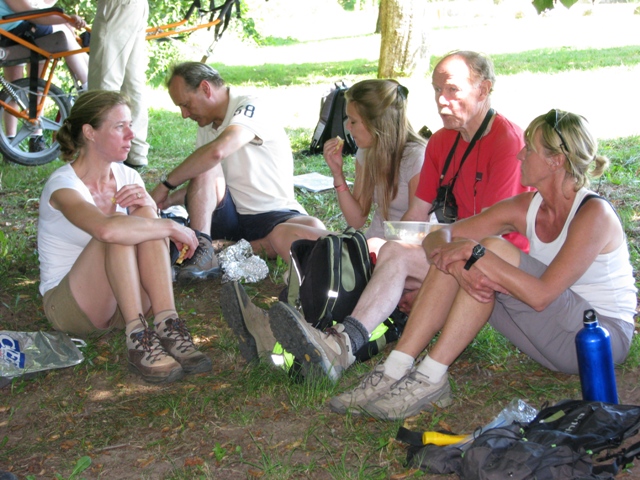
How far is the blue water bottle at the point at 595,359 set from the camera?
8.04ft

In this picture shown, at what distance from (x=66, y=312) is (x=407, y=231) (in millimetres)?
1620

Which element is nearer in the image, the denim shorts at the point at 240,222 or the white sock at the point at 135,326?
the white sock at the point at 135,326

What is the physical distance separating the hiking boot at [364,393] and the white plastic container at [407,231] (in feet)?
2.16

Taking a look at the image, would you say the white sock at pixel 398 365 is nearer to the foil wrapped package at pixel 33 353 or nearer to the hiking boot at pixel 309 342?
the hiking boot at pixel 309 342

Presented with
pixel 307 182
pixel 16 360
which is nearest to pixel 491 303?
pixel 16 360

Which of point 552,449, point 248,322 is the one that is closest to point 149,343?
point 248,322

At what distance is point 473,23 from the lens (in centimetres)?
2305

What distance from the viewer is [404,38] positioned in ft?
34.9

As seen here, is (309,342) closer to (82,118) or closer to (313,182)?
(82,118)

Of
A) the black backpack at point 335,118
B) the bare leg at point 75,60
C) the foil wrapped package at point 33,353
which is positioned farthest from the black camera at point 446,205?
the bare leg at point 75,60

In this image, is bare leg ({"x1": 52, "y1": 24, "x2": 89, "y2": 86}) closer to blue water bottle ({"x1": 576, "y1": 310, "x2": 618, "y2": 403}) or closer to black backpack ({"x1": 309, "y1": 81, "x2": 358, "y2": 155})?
black backpack ({"x1": 309, "y1": 81, "x2": 358, "y2": 155})

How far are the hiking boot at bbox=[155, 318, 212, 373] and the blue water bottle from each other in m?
1.58

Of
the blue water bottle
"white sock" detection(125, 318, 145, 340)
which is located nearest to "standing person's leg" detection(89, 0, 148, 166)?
"white sock" detection(125, 318, 145, 340)

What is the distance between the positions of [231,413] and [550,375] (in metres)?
1.33
